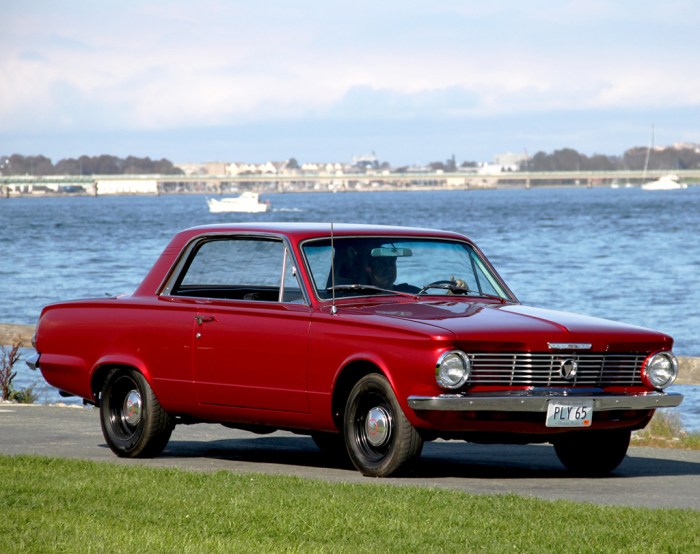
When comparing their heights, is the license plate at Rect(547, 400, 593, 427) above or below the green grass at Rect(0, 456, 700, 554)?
above

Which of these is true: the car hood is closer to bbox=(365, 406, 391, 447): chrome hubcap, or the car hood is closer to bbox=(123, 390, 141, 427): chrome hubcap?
bbox=(365, 406, 391, 447): chrome hubcap

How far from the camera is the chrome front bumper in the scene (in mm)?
9609

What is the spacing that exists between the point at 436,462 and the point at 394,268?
5.17 ft

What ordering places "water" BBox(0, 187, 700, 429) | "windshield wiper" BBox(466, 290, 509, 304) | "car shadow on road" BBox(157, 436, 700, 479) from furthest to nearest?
"water" BBox(0, 187, 700, 429) → "windshield wiper" BBox(466, 290, 509, 304) → "car shadow on road" BBox(157, 436, 700, 479)

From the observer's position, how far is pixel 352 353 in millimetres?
10133

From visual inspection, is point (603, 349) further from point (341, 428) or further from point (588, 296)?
point (588, 296)

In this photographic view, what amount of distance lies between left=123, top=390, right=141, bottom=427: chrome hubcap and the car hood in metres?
2.13

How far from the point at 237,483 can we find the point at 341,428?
1.04 metres

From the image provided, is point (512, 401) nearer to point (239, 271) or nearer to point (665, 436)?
point (239, 271)

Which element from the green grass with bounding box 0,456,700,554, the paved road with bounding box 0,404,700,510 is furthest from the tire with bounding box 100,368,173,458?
the green grass with bounding box 0,456,700,554

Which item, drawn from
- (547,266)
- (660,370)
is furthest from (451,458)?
(547,266)

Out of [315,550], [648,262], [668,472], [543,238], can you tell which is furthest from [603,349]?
[543,238]

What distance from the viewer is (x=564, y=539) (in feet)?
25.5

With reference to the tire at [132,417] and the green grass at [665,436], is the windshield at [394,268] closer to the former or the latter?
the tire at [132,417]
